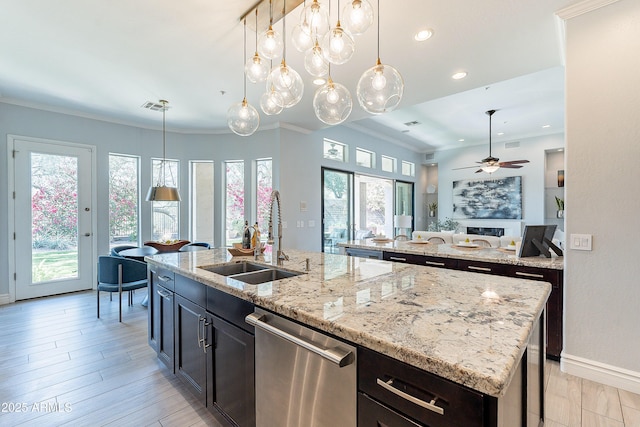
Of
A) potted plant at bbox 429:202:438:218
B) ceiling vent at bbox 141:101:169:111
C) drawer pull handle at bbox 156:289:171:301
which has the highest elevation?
ceiling vent at bbox 141:101:169:111

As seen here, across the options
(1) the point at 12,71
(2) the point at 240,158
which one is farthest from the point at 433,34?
(1) the point at 12,71

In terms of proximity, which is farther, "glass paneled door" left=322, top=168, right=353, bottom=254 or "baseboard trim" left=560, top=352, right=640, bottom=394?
"glass paneled door" left=322, top=168, right=353, bottom=254

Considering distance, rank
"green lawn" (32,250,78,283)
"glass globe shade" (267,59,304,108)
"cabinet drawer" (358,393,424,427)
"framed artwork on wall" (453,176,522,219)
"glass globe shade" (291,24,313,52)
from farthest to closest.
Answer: "framed artwork on wall" (453,176,522,219) → "green lawn" (32,250,78,283) → "glass globe shade" (267,59,304,108) → "glass globe shade" (291,24,313,52) → "cabinet drawer" (358,393,424,427)

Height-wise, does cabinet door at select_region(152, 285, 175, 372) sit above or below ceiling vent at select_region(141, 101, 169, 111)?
below

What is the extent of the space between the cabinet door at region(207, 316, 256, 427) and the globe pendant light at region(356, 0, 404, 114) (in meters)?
1.56

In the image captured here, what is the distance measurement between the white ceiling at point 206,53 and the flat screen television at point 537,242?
1690 millimetres

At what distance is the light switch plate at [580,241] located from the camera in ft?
7.28

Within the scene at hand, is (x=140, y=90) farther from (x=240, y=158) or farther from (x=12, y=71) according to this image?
(x=240, y=158)

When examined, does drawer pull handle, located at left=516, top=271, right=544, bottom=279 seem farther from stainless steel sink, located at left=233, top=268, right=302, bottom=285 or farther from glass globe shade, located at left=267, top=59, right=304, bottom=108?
glass globe shade, located at left=267, top=59, right=304, bottom=108

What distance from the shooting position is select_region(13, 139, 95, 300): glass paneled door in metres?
4.19

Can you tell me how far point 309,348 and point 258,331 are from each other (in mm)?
395

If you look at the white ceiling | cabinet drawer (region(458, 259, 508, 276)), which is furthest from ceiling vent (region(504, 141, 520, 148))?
cabinet drawer (region(458, 259, 508, 276))

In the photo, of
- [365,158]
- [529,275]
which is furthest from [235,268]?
[365,158]

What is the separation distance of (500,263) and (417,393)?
2.32 meters
